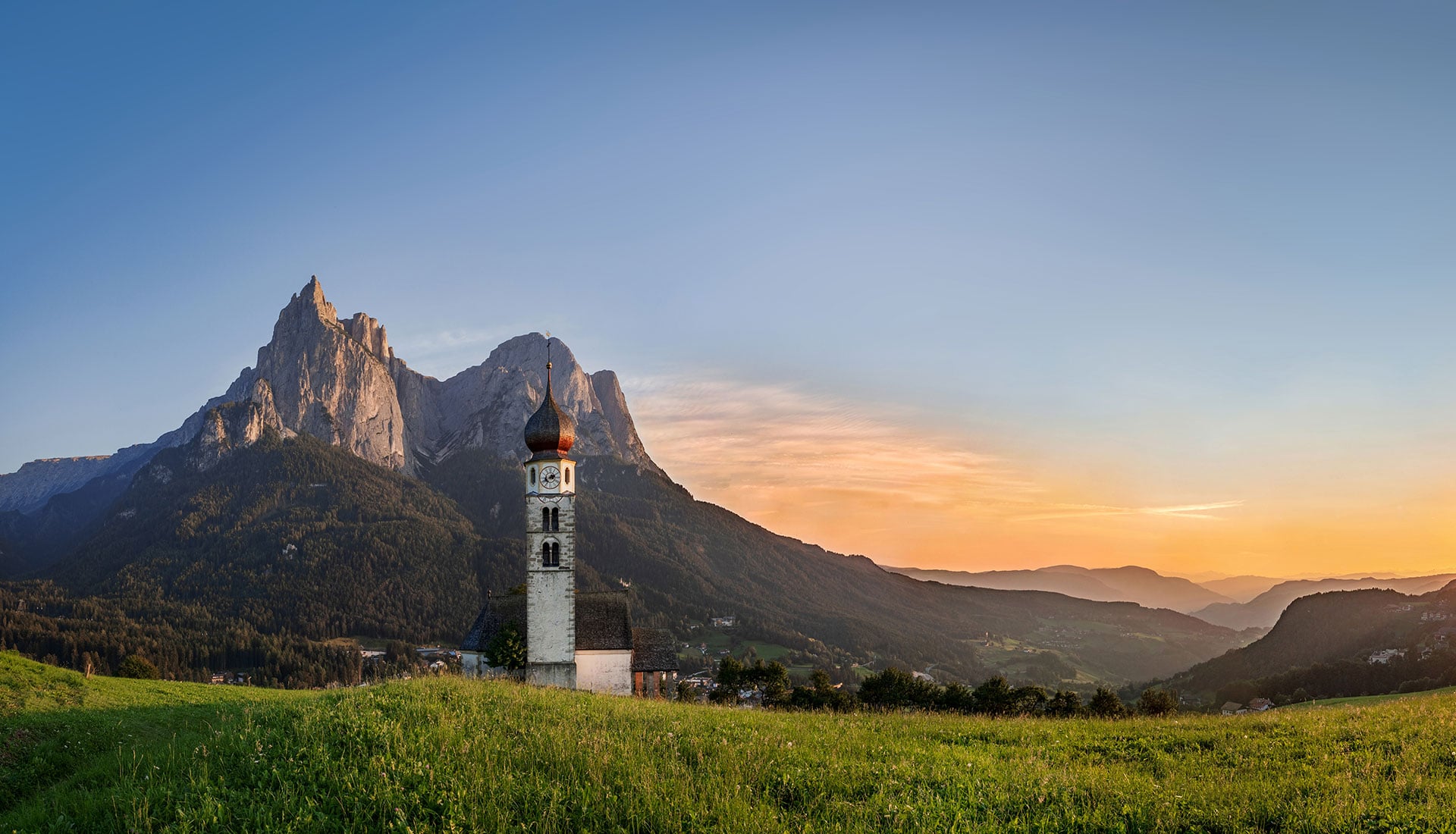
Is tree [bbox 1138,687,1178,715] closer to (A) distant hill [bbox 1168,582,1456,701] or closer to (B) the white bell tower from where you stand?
(B) the white bell tower

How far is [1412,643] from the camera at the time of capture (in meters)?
121

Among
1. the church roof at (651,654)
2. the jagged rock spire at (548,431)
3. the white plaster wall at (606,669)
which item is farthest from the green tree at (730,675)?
the jagged rock spire at (548,431)

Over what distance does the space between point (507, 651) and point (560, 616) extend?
4.19 metres

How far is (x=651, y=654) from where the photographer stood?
179 feet

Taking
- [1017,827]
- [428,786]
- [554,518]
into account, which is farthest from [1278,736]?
[554,518]

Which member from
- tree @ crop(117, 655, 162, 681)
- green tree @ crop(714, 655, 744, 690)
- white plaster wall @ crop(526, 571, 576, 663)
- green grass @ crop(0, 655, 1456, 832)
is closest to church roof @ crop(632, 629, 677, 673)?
green tree @ crop(714, 655, 744, 690)

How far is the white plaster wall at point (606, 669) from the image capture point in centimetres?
5106

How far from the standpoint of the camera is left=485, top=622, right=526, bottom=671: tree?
4841cm

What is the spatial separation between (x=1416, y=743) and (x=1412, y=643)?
153 meters

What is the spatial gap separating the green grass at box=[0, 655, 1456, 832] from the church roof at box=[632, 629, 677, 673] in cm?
4024

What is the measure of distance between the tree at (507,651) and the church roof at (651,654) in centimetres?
810

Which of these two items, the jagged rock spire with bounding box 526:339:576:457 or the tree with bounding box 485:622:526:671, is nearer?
the tree with bounding box 485:622:526:671

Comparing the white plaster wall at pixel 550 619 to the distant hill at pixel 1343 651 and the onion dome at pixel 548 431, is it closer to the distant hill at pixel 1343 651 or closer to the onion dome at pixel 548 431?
the onion dome at pixel 548 431

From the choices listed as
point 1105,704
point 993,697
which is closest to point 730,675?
point 993,697
